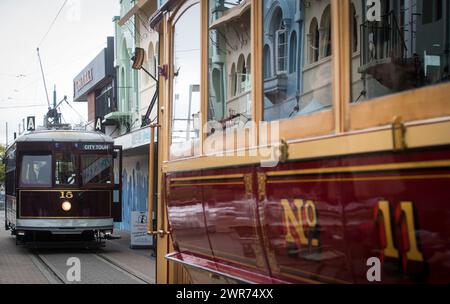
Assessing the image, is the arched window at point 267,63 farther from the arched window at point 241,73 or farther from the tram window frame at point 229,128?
the arched window at point 241,73

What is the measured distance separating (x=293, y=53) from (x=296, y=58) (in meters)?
0.03

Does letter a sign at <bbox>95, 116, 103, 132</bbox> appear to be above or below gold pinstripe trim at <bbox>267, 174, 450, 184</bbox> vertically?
above

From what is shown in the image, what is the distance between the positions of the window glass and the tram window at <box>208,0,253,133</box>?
0.73 ft

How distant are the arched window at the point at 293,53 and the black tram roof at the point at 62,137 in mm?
13697

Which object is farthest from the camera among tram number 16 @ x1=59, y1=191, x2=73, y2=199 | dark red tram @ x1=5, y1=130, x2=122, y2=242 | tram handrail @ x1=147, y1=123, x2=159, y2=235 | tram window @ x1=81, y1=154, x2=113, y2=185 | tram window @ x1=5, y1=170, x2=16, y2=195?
tram window @ x1=5, y1=170, x2=16, y2=195

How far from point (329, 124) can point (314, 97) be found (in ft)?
0.75

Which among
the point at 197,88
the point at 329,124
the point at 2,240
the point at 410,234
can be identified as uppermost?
the point at 197,88

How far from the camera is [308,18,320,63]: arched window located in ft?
10.2

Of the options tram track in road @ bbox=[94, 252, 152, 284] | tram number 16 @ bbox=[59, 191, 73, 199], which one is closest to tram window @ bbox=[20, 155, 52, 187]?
tram number 16 @ bbox=[59, 191, 73, 199]

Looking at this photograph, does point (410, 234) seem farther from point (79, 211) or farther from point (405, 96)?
point (79, 211)

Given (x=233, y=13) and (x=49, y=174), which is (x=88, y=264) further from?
(x=233, y=13)

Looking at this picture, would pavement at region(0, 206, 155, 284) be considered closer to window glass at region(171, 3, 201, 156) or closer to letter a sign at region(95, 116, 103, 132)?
window glass at region(171, 3, 201, 156)

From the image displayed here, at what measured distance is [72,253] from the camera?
1692 centimetres
